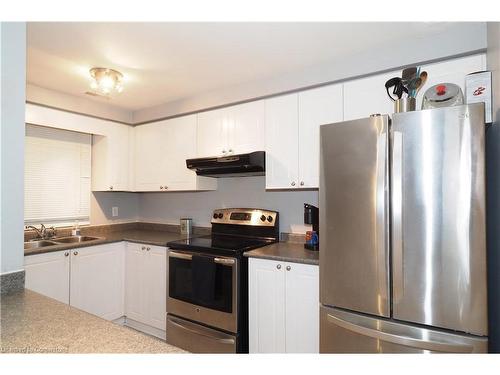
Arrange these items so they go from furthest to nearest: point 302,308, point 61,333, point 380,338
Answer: point 302,308, point 380,338, point 61,333

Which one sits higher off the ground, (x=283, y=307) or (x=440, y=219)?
(x=440, y=219)

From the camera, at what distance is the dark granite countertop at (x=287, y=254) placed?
194cm

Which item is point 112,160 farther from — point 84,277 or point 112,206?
point 84,277

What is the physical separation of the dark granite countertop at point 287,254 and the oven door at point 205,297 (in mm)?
193

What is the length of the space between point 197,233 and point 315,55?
84.8 inches

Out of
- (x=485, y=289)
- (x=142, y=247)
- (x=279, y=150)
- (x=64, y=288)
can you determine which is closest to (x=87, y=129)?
(x=142, y=247)

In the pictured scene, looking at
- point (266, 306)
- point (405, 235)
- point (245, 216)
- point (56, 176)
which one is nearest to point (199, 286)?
point (266, 306)

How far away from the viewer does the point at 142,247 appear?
279cm

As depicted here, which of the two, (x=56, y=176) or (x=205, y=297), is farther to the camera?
(x=56, y=176)

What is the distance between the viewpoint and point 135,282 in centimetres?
283

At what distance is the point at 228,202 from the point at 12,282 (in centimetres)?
201
